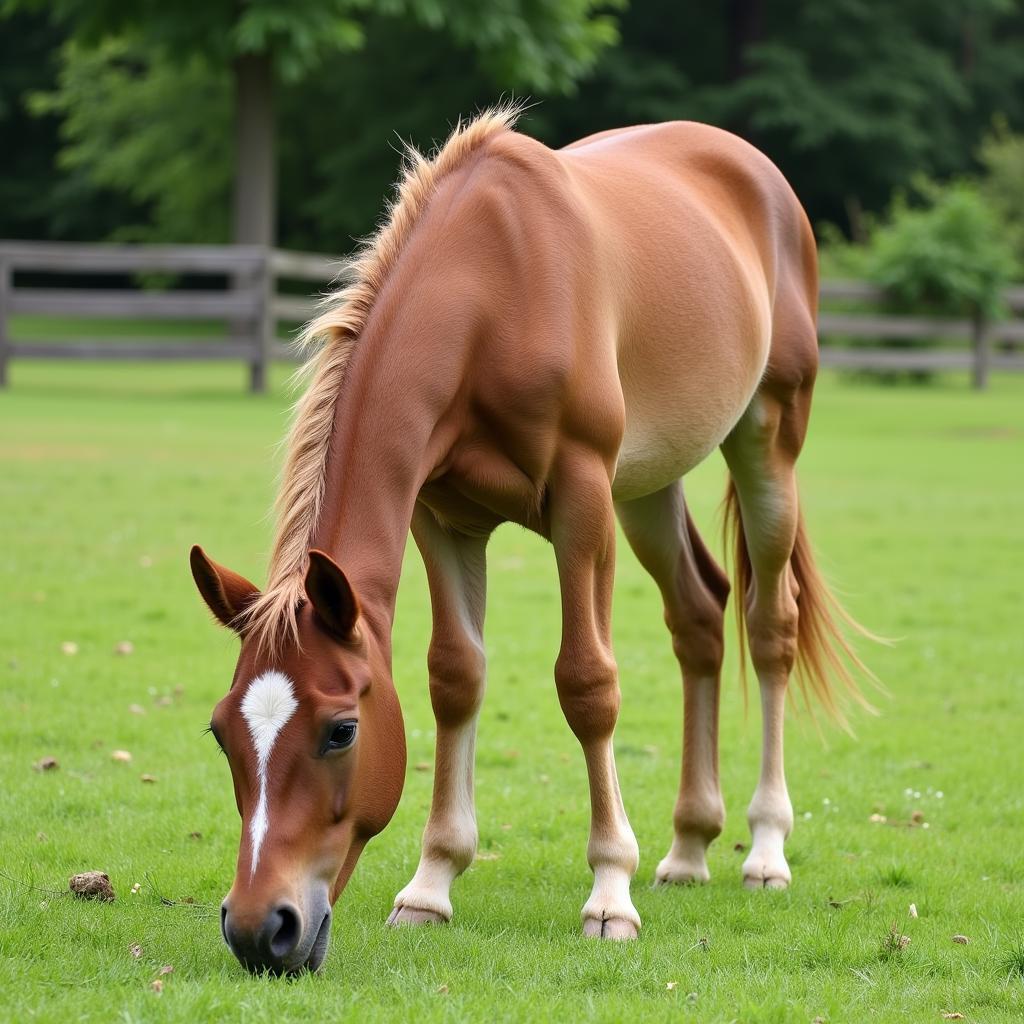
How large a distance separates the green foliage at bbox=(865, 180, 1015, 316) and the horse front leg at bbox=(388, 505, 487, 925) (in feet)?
76.8

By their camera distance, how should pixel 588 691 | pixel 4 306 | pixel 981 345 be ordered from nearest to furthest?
pixel 588 691, pixel 4 306, pixel 981 345

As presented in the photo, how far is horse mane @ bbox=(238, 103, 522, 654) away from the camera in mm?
3369

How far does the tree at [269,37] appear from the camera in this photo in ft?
77.1

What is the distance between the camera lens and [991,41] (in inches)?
1762

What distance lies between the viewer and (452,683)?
4.47 metres

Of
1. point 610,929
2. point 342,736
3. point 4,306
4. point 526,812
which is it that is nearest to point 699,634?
point 526,812

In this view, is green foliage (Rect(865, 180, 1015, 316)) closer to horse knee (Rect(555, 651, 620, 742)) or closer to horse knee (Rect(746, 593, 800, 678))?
horse knee (Rect(746, 593, 800, 678))

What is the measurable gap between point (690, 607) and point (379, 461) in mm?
1993

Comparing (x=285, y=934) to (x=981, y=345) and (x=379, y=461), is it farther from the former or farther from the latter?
(x=981, y=345)

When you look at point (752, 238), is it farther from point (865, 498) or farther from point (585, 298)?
point (865, 498)

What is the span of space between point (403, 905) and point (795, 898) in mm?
1237

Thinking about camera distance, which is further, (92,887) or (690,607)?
(690,607)

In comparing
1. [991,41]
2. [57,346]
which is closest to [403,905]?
[57,346]

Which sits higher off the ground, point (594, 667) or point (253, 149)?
point (253, 149)
